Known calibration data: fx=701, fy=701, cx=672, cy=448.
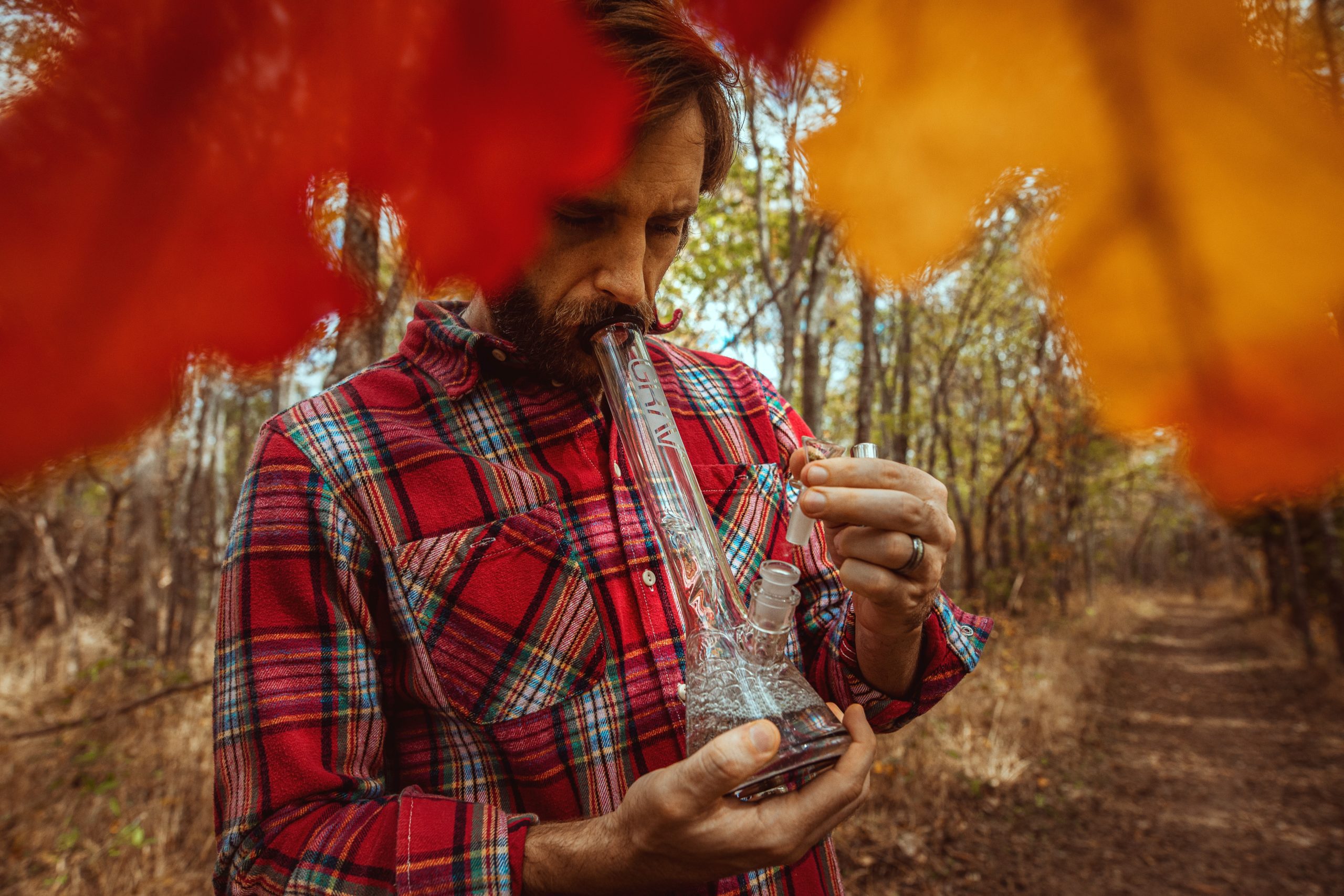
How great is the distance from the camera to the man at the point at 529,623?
33.9 inches

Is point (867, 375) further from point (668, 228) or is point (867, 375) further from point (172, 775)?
point (172, 775)

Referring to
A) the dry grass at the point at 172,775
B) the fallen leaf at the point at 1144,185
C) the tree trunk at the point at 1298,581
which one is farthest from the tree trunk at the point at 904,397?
the fallen leaf at the point at 1144,185

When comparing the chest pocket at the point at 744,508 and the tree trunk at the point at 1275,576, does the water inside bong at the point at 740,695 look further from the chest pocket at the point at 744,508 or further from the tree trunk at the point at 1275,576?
the tree trunk at the point at 1275,576

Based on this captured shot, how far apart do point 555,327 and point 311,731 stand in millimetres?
655

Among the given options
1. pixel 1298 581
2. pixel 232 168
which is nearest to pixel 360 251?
pixel 232 168

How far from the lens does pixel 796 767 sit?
2.54 feet

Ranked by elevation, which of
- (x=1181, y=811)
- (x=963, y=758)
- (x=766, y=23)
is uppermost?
(x=766, y=23)

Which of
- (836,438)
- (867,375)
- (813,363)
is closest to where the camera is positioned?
(813,363)

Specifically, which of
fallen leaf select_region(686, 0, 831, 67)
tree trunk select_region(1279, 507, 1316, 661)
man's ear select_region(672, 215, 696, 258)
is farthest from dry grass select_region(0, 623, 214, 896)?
tree trunk select_region(1279, 507, 1316, 661)

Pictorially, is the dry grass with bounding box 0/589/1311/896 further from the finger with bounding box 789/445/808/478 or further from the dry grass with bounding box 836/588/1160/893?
the finger with bounding box 789/445/808/478

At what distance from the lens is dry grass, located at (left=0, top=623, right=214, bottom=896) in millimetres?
3436

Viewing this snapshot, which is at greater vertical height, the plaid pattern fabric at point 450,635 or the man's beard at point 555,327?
the man's beard at point 555,327

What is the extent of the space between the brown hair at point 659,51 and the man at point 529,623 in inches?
2.0

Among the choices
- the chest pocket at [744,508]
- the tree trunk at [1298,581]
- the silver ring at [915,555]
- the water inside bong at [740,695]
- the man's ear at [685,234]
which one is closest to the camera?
the water inside bong at [740,695]
